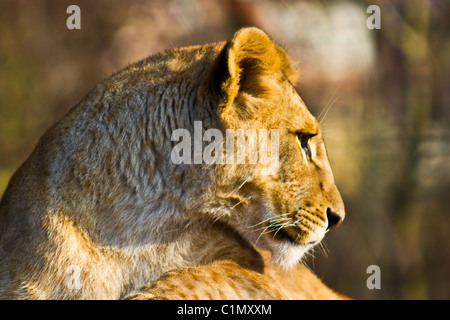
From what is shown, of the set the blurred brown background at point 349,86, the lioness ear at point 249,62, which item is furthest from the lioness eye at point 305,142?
the blurred brown background at point 349,86

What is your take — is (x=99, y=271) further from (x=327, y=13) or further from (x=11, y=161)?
(x=327, y=13)

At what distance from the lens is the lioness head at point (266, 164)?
3080 mm

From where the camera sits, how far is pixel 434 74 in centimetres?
978

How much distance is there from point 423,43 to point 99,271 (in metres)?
7.35

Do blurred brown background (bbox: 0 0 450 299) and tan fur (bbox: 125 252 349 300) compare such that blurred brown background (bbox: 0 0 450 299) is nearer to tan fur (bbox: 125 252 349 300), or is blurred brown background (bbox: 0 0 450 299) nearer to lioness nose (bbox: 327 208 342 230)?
lioness nose (bbox: 327 208 342 230)

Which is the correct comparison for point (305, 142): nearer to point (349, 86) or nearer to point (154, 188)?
point (154, 188)

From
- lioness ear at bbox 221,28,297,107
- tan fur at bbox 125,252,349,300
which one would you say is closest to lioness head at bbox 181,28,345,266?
lioness ear at bbox 221,28,297,107

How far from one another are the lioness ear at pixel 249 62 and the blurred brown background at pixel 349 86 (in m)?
6.27

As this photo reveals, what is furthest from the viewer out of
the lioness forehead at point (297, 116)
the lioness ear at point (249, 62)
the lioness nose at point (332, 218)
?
the lioness nose at point (332, 218)

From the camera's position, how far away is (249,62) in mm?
3160

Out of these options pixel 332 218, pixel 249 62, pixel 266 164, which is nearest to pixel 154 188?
pixel 266 164

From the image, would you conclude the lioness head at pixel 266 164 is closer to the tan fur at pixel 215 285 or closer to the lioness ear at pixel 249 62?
the lioness ear at pixel 249 62

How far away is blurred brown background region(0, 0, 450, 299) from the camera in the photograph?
9.38 metres

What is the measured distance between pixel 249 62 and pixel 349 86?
8.16 meters
